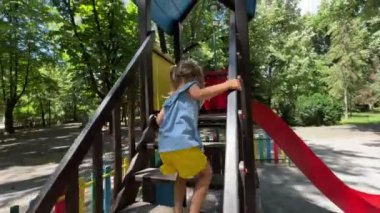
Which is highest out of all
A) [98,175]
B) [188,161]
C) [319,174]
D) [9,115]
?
[9,115]

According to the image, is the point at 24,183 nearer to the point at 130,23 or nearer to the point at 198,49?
the point at 130,23

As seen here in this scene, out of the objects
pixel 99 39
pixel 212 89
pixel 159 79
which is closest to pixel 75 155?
pixel 212 89

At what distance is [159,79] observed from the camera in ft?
16.8

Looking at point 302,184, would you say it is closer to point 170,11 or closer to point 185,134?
point 170,11

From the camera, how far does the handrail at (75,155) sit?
2.25 m

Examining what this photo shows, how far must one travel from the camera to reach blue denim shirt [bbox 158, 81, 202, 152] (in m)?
2.92

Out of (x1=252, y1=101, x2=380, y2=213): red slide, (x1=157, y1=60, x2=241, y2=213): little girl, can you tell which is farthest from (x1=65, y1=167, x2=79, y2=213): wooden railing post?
(x1=252, y1=101, x2=380, y2=213): red slide

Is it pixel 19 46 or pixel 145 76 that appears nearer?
pixel 145 76

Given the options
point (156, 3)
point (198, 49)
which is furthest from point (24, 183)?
point (198, 49)

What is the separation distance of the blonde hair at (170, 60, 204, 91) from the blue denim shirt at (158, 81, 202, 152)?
63 mm

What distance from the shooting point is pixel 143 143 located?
404 centimetres

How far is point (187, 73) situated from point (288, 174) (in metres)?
7.92

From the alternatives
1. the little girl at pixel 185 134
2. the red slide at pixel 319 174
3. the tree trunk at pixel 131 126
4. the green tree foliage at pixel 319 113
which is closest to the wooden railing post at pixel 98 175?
the little girl at pixel 185 134

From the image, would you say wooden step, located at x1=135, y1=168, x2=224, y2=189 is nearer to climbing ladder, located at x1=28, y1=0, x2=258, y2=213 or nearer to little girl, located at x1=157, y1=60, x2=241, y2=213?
climbing ladder, located at x1=28, y1=0, x2=258, y2=213
